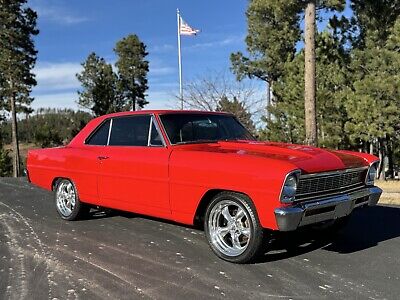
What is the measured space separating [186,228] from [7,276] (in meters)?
2.48

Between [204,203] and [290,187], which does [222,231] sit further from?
[290,187]

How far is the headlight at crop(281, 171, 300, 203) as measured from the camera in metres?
4.34

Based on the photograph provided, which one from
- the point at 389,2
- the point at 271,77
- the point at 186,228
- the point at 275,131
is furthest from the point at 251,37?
the point at 186,228

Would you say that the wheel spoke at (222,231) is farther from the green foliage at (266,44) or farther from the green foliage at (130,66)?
the green foliage at (130,66)

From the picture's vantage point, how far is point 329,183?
15.9 feet

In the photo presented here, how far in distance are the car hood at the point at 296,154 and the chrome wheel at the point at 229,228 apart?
592 mm

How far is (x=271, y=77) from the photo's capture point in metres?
28.4

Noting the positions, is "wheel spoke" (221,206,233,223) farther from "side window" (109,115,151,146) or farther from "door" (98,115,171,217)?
"side window" (109,115,151,146)

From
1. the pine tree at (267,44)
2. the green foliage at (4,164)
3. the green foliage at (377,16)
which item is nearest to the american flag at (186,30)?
the pine tree at (267,44)

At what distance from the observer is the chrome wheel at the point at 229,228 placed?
478cm

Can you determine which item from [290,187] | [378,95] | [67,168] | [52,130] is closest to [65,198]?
[67,168]

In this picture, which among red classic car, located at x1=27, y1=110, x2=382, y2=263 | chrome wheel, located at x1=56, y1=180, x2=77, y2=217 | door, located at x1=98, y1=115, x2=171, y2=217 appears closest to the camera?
red classic car, located at x1=27, y1=110, x2=382, y2=263

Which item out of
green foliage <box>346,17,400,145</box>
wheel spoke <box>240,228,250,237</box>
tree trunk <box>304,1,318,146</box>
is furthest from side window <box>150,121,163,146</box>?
green foliage <box>346,17,400,145</box>

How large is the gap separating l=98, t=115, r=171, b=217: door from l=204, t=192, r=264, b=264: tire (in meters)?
0.65
